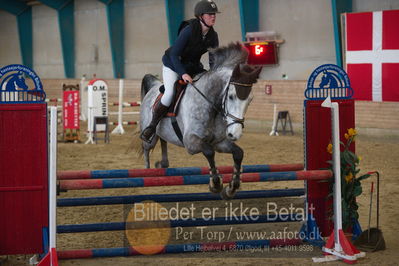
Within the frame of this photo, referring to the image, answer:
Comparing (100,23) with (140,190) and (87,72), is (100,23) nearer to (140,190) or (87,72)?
(87,72)

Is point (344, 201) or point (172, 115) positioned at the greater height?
point (172, 115)

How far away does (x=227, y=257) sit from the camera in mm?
4371

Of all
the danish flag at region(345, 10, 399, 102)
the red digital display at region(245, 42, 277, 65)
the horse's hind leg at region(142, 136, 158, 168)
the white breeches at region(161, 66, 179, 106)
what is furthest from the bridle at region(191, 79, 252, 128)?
the red digital display at region(245, 42, 277, 65)

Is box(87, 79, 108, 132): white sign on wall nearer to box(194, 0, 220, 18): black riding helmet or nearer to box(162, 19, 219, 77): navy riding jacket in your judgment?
box(162, 19, 219, 77): navy riding jacket

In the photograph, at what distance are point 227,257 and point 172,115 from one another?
1.25 metres

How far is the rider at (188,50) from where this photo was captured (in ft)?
14.8

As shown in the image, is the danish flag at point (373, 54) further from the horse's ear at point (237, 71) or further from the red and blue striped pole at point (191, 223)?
the horse's ear at point (237, 71)

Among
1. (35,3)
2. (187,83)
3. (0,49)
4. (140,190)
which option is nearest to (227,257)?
(187,83)

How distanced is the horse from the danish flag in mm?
7870

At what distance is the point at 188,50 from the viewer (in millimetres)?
4652

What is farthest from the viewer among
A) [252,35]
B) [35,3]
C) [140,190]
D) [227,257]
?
[35,3]

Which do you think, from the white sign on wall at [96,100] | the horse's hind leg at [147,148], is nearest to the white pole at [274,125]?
the white sign on wall at [96,100]

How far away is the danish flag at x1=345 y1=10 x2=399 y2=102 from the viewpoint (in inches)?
452

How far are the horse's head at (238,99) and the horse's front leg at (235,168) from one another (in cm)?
23
